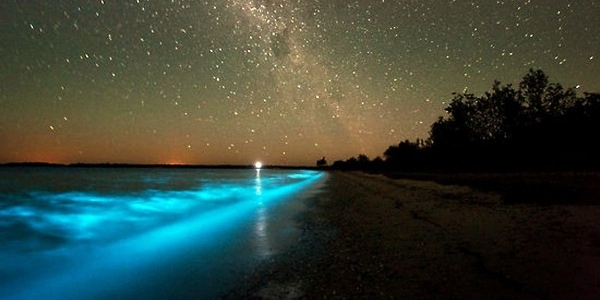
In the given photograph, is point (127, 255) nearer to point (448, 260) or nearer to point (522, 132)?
point (448, 260)

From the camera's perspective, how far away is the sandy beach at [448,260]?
15.6ft

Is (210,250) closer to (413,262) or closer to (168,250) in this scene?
(168,250)

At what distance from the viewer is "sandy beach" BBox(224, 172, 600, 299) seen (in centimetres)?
476

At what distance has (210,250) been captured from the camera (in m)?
8.66

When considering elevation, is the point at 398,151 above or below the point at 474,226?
above

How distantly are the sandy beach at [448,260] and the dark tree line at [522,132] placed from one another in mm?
28125

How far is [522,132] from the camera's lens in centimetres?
4847

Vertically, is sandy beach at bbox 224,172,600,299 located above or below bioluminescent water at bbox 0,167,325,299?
above

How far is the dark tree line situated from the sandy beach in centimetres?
2813

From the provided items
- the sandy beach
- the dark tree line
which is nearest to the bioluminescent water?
the sandy beach

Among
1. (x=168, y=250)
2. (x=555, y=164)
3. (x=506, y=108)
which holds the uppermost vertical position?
(x=506, y=108)

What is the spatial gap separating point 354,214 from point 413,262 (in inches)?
293

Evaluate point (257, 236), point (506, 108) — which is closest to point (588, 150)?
point (506, 108)

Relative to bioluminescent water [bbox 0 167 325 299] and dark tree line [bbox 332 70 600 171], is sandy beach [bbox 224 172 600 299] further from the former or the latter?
dark tree line [bbox 332 70 600 171]
